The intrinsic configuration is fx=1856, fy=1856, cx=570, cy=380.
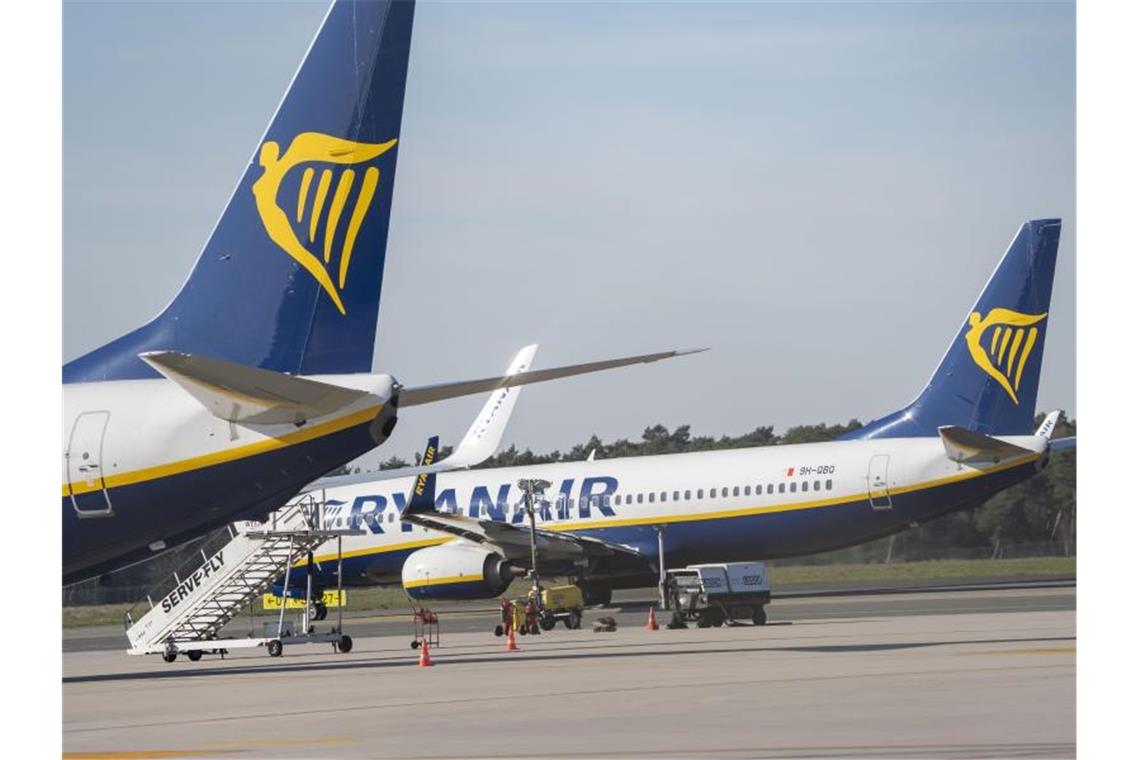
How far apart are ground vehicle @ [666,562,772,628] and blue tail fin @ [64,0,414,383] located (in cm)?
1903

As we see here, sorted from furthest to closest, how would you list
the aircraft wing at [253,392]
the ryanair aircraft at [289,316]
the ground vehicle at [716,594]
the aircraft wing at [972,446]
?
the aircraft wing at [972,446]
the ground vehicle at [716,594]
the ryanair aircraft at [289,316]
the aircraft wing at [253,392]

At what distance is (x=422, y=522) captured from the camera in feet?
165

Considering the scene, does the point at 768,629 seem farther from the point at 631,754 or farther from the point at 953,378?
the point at 631,754

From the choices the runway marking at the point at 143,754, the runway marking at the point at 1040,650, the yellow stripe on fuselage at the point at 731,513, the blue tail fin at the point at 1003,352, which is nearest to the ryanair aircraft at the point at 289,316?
the runway marking at the point at 143,754

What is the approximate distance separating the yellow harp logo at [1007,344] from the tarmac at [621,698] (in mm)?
13772

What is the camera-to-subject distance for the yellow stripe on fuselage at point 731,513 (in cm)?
5019

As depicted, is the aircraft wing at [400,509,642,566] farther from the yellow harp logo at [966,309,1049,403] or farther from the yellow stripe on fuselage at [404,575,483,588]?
the yellow harp logo at [966,309,1049,403]

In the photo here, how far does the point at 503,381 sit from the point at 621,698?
4.00 meters


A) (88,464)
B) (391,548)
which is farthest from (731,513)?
(88,464)

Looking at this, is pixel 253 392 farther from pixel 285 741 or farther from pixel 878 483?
pixel 878 483

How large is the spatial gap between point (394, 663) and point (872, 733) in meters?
16.4

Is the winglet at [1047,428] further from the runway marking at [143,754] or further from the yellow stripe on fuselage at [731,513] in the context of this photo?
the runway marking at [143,754]

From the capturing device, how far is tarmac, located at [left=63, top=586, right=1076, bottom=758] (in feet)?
55.1

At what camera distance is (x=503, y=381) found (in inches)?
865
